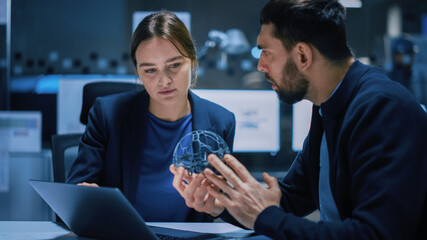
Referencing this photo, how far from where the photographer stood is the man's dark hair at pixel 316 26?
115 centimetres

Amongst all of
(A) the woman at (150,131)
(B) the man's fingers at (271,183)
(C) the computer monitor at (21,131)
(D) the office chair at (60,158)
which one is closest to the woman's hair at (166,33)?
(A) the woman at (150,131)

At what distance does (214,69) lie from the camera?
13.8 ft

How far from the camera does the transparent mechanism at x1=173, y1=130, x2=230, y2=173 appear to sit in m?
1.23

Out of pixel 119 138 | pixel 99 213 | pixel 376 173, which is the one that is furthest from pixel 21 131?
pixel 376 173

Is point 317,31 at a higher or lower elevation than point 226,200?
higher

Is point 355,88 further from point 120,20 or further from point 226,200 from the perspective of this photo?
point 120,20

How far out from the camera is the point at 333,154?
3.67 feet

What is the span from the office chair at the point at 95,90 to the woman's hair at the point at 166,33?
1.04ft

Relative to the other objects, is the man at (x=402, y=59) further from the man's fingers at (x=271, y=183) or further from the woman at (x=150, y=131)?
the man's fingers at (x=271, y=183)

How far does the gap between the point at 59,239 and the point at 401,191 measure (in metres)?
0.86

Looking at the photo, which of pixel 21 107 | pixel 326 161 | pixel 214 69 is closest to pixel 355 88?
pixel 326 161

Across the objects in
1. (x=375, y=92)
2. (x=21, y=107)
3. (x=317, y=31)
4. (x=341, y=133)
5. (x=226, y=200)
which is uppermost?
(x=317, y=31)

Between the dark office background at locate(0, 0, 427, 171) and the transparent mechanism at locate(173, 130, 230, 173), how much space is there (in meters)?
2.34

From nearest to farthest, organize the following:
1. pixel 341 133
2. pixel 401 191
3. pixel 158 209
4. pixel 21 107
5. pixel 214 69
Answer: pixel 401 191 < pixel 341 133 < pixel 158 209 < pixel 21 107 < pixel 214 69
